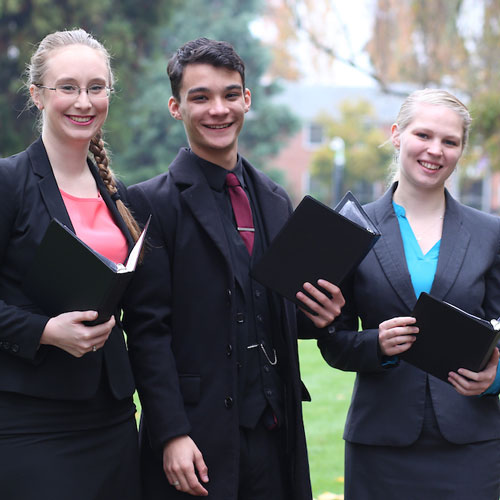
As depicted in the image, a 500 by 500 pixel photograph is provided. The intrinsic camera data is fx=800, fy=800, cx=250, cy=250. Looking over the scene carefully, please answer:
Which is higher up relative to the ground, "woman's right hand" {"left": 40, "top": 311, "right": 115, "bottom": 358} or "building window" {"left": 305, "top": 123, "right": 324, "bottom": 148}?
"building window" {"left": 305, "top": 123, "right": 324, "bottom": 148}

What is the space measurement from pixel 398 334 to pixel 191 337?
2.54 feet

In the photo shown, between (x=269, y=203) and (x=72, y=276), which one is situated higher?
(x=269, y=203)

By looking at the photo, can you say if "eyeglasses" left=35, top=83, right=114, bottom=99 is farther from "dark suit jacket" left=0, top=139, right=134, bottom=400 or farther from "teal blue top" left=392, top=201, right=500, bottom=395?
"teal blue top" left=392, top=201, right=500, bottom=395

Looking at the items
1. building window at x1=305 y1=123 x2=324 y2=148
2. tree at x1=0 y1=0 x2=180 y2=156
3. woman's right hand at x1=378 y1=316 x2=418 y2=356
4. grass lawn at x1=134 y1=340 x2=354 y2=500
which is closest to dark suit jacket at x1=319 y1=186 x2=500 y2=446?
woman's right hand at x1=378 y1=316 x2=418 y2=356

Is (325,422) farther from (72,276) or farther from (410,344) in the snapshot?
(72,276)

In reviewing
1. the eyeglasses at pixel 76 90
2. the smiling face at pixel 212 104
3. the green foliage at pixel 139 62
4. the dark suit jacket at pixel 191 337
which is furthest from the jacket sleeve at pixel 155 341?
the green foliage at pixel 139 62

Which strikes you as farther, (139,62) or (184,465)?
(139,62)

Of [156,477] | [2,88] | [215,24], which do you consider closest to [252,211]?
[156,477]

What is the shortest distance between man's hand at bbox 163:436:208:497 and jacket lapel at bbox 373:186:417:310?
3.31ft

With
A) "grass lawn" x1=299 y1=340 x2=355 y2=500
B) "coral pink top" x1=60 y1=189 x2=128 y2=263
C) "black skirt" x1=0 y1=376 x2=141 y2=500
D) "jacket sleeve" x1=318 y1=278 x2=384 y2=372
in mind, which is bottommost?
"grass lawn" x1=299 y1=340 x2=355 y2=500

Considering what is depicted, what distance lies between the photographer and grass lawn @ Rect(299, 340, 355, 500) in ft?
17.7

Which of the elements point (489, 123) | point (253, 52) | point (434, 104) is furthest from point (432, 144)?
point (253, 52)

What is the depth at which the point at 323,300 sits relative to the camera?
2.95m

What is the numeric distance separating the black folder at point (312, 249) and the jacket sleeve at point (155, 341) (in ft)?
1.19
